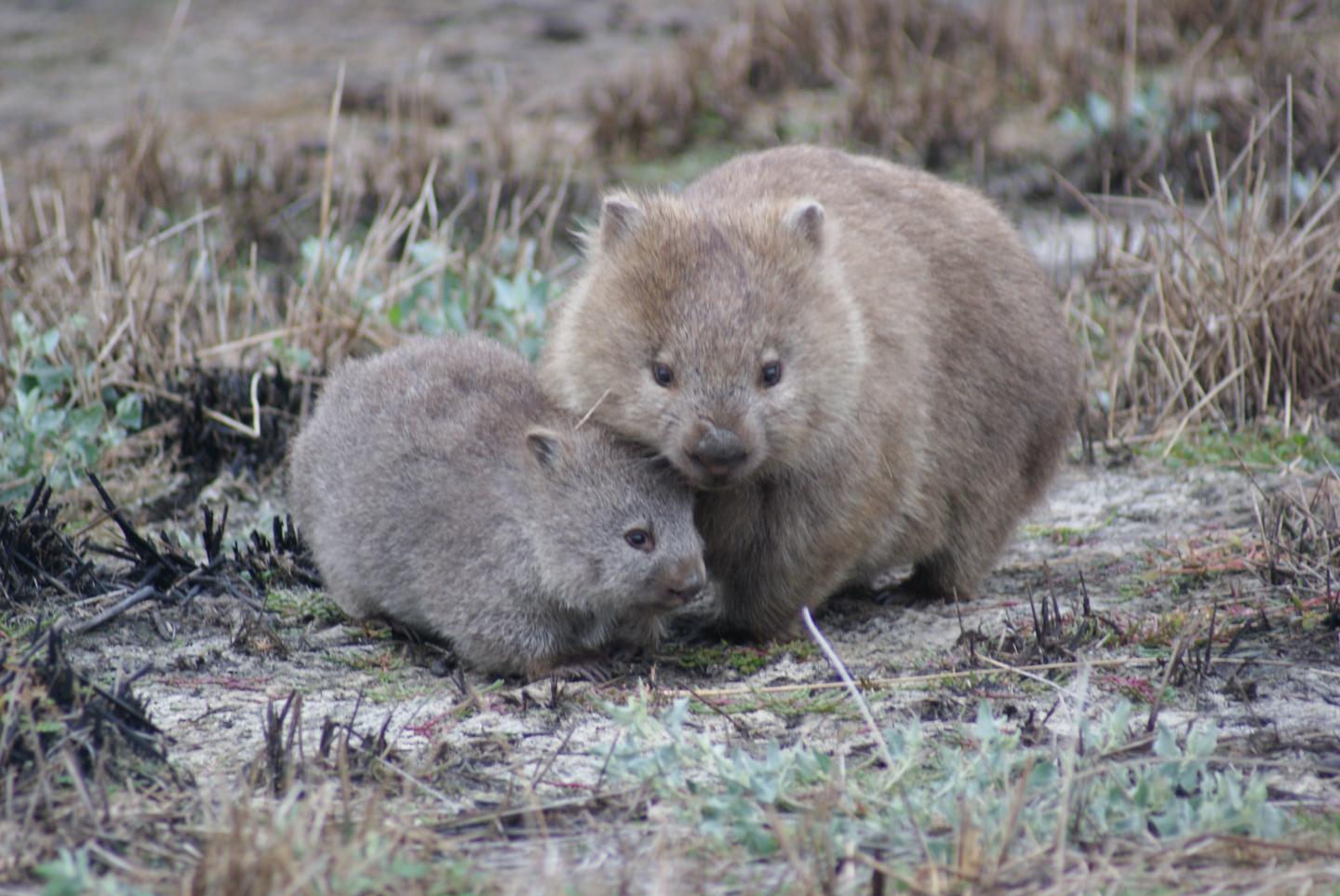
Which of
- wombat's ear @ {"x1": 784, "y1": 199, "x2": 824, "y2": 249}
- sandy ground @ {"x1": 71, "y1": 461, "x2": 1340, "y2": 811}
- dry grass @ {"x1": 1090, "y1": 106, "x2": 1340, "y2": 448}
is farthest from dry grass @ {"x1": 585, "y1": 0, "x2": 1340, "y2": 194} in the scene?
wombat's ear @ {"x1": 784, "y1": 199, "x2": 824, "y2": 249}

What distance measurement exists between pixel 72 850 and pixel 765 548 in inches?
97.9

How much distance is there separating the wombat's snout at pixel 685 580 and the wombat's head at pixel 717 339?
26 centimetres

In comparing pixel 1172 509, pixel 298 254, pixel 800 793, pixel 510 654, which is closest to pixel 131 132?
pixel 298 254

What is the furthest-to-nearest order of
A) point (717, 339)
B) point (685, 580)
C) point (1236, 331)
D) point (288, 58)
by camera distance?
point (288, 58) → point (1236, 331) → point (685, 580) → point (717, 339)

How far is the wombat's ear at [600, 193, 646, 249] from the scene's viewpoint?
4992 millimetres

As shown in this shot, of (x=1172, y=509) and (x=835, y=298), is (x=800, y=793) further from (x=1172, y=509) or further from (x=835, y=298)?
(x=1172, y=509)

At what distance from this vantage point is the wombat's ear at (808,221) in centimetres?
489

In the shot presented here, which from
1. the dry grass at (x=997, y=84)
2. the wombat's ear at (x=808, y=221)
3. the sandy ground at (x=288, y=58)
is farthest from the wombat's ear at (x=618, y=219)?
the sandy ground at (x=288, y=58)

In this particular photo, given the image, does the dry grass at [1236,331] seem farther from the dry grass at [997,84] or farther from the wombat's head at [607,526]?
the wombat's head at [607,526]

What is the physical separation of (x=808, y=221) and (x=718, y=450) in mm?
872

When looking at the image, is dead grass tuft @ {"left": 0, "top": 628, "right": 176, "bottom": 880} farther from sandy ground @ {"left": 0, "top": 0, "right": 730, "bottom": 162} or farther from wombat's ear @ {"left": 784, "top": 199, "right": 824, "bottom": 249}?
sandy ground @ {"left": 0, "top": 0, "right": 730, "bottom": 162}

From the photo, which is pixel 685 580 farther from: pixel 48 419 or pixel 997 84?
pixel 997 84

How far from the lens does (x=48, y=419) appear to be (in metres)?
5.84

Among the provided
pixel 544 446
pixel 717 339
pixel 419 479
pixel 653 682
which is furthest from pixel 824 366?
pixel 419 479
